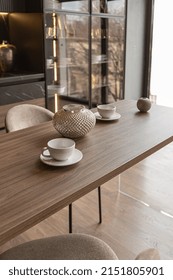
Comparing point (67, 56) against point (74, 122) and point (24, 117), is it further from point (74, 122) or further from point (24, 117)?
point (74, 122)

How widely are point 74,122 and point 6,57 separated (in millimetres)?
1819

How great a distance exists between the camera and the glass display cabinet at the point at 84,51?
3.00m

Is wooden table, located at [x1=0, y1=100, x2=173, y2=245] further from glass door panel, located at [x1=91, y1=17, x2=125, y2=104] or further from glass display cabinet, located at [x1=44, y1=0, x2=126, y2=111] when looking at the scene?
glass door panel, located at [x1=91, y1=17, x2=125, y2=104]

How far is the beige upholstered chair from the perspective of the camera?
36.6 inches

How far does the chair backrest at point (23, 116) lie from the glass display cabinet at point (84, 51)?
42.5 inches

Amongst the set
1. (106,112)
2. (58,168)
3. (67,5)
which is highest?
(67,5)

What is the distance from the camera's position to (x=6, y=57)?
2824 millimetres

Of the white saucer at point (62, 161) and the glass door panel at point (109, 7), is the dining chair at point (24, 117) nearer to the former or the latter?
the white saucer at point (62, 161)

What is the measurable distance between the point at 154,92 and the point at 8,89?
2637 mm

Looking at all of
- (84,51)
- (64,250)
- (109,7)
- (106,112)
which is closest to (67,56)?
(84,51)

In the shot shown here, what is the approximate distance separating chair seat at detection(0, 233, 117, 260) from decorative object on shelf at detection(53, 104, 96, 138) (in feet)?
1.66

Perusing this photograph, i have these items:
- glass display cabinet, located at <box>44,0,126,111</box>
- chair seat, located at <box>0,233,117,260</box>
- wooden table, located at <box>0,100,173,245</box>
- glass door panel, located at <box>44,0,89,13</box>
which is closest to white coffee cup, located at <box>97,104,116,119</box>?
wooden table, located at <box>0,100,173,245</box>
